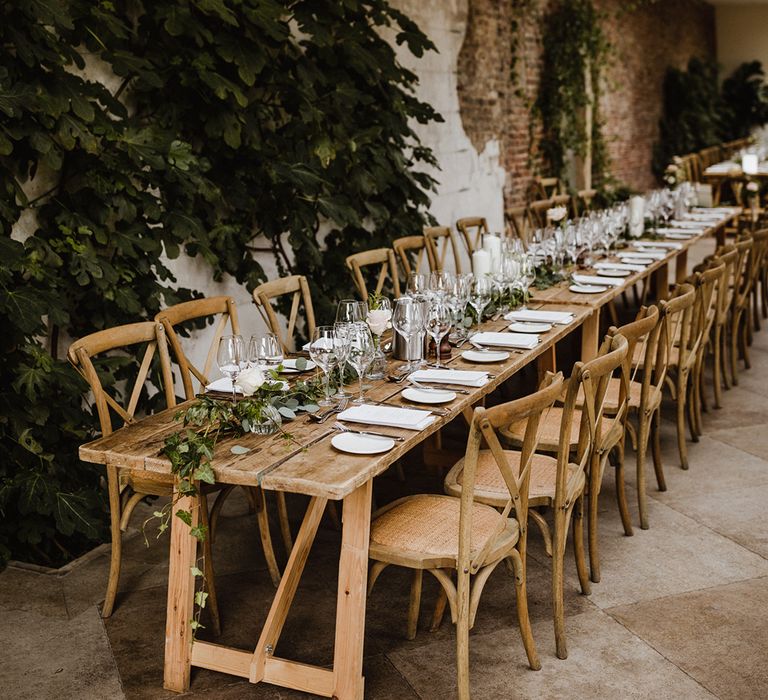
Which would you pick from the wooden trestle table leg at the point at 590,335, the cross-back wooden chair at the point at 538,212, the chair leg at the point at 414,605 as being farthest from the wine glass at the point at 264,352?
the cross-back wooden chair at the point at 538,212

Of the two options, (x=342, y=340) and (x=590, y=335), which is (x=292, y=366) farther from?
(x=590, y=335)

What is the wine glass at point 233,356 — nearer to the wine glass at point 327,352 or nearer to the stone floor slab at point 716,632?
the wine glass at point 327,352

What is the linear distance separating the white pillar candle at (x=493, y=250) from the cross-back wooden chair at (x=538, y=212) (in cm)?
252

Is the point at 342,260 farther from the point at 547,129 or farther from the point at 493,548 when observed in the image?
the point at 547,129

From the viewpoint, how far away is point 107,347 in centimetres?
296

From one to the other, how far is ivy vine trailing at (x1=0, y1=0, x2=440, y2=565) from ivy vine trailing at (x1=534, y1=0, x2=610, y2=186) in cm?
389

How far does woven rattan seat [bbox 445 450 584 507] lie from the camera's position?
2703 millimetres

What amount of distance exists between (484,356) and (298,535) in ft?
3.37

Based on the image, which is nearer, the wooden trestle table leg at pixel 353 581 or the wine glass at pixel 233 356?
the wooden trestle table leg at pixel 353 581

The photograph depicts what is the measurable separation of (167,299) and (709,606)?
2.54m

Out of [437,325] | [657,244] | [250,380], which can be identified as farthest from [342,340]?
[657,244]

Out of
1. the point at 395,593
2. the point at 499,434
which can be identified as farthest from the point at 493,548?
the point at 499,434

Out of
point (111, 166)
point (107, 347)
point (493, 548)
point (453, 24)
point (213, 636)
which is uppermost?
point (453, 24)

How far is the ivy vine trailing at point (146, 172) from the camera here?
3.34 meters
